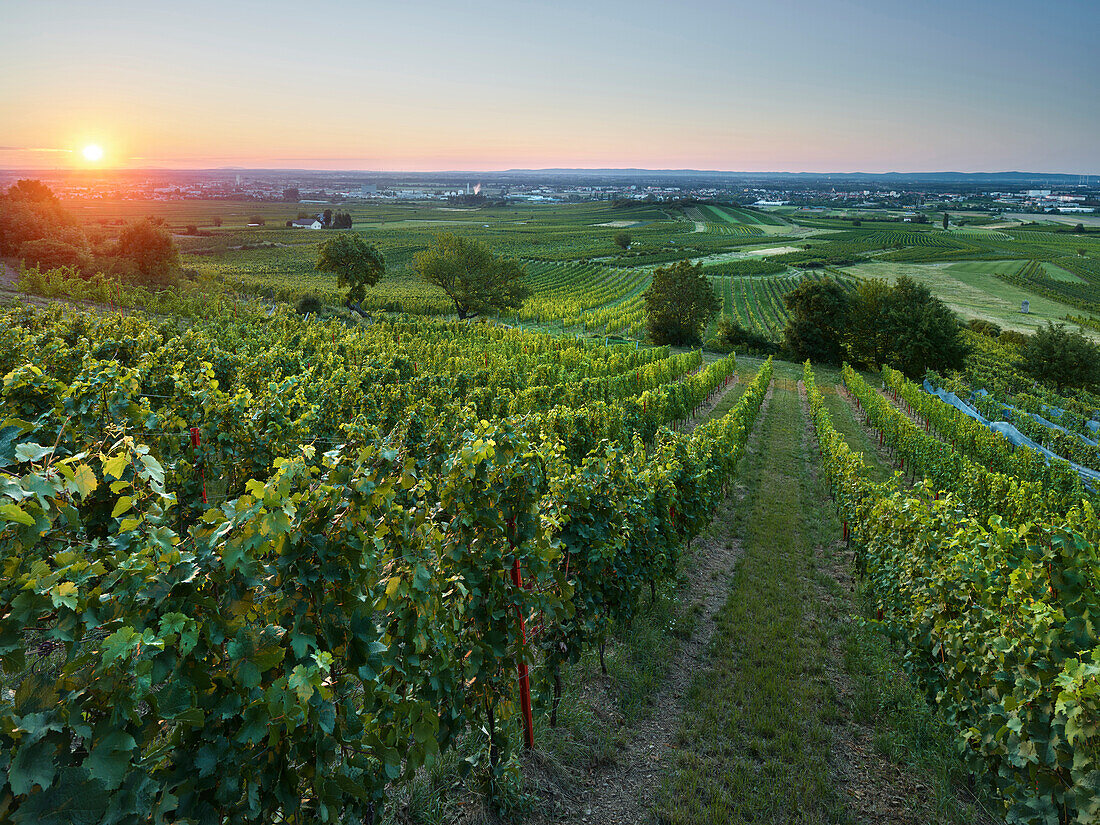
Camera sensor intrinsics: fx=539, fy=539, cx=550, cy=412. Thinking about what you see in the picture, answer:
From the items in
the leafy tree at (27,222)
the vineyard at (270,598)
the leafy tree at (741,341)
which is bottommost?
the leafy tree at (741,341)

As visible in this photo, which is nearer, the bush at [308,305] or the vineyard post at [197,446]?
the vineyard post at [197,446]

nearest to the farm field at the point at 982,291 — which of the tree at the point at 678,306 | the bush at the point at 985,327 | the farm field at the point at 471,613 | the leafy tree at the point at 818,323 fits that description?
the bush at the point at 985,327

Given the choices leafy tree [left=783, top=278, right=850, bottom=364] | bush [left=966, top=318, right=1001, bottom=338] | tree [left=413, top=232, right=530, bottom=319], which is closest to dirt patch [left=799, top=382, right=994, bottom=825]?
tree [left=413, top=232, right=530, bottom=319]

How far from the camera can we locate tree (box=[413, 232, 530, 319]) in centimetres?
4872

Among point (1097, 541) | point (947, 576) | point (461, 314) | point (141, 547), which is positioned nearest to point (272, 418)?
point (141, 547)

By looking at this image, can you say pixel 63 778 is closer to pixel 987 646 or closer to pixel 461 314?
pixel 987 646

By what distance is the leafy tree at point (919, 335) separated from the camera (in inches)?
1784

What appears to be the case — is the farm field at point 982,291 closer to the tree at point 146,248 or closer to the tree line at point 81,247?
the tree at point 146,248

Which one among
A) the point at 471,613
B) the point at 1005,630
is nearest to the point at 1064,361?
the point at 1005,630

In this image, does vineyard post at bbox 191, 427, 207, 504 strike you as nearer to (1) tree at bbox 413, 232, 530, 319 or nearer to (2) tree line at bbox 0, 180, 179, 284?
(1) tree at bbox 413, 232, 530, 319

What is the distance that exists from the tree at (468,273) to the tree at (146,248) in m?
24.4

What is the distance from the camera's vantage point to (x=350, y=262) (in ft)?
153

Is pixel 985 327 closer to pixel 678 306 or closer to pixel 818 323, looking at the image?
pixel 818 323

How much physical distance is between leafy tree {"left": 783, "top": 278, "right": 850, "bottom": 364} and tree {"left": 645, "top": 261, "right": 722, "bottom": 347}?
7.80 metres
